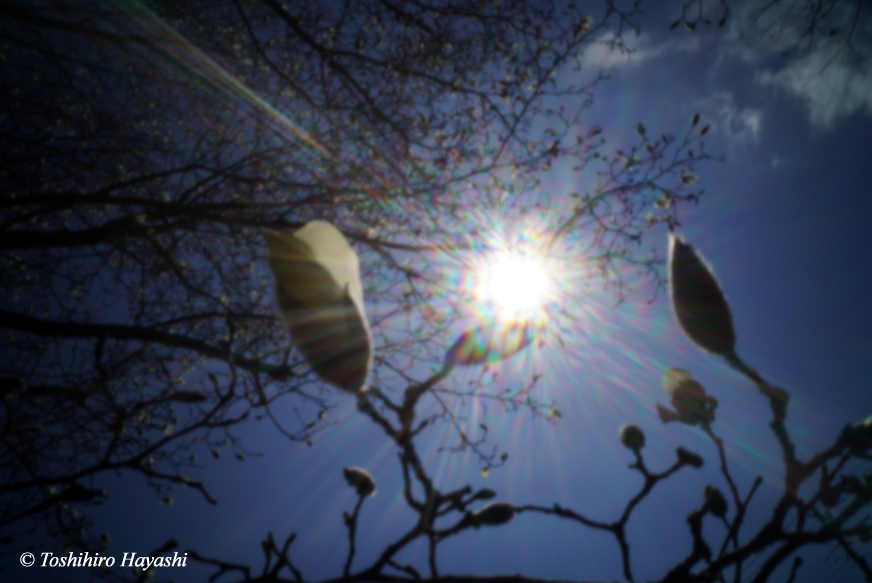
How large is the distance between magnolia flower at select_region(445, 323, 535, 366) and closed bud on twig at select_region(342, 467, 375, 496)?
1.35 ft

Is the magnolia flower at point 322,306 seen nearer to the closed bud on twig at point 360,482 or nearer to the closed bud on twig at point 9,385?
the closed bud on twig at point 360,482

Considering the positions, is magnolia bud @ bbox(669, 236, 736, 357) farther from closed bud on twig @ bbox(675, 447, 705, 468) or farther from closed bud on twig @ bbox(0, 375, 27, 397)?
closed bud on twig @ bbox(0, 375, 27, 397)

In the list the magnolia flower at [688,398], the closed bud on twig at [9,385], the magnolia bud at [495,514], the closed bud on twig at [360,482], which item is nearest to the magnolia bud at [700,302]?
the magnolia flower at [688,398]

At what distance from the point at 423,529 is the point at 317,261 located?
55cm

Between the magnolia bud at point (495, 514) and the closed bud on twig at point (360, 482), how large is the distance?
0.70 feet

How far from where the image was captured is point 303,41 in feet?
14.7

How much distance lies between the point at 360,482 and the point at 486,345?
47 cm

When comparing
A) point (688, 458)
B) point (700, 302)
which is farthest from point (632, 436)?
point (700, 302)

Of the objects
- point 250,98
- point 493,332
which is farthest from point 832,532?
point 250,98

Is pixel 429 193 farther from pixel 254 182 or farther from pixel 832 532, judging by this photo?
pixel 832 532

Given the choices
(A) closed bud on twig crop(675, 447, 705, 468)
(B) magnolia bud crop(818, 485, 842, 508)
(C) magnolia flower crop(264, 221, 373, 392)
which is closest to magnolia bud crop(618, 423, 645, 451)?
(A) closed bud on twig crop(675, 447, 705, 468)

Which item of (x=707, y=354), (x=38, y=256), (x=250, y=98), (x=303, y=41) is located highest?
(x=303, y=41)

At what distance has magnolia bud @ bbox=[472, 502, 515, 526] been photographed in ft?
2.72

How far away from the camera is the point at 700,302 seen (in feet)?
2.13
